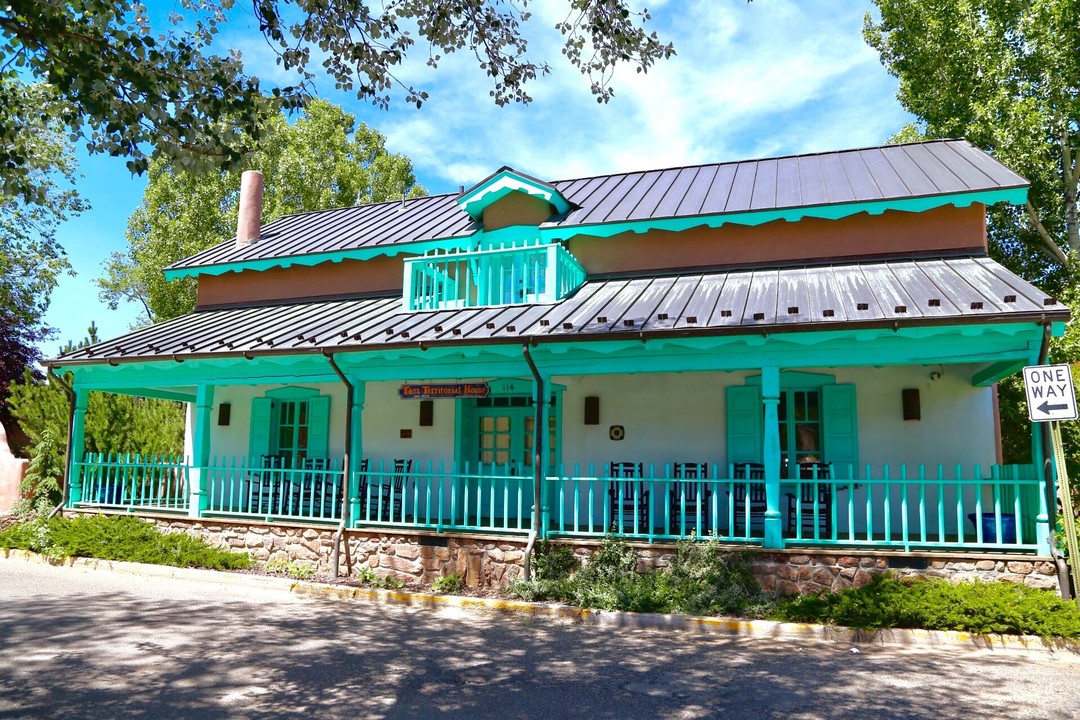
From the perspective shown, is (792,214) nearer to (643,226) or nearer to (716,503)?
(643,226)

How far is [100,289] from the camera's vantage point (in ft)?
107

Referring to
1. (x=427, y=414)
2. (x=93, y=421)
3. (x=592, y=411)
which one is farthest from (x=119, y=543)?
(x=592, y=411)

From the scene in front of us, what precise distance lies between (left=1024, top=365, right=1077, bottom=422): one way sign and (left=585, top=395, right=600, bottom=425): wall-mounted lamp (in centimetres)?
581

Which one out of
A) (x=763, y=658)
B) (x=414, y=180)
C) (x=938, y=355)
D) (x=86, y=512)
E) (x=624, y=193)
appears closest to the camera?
(x=763, y=658)

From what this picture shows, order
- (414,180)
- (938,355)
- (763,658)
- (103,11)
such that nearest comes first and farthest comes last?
(103,11) < (763,658) < (938,355) < (414,180)

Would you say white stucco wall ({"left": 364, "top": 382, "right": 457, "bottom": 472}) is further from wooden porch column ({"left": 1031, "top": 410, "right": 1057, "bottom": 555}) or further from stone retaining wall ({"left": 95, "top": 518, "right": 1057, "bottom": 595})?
wooden porch column ({"left": 1031, "top": 410, "right": 1057, "bottom": 555})

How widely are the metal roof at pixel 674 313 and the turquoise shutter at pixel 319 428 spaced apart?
1.58 meters

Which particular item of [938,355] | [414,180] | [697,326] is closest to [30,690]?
[697,326]

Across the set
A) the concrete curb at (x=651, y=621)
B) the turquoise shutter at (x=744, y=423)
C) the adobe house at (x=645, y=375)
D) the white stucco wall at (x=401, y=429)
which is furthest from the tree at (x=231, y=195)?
the turquoise shutter at (x=744, y=423)

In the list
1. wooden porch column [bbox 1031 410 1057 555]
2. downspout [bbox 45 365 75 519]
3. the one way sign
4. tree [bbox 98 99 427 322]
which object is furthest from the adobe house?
tree [bbox 98 99 427 322]

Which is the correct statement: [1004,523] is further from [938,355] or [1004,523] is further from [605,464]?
[605,464]

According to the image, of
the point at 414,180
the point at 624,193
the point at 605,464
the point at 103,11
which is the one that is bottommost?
the point at 605,464

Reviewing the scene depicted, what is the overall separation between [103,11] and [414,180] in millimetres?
27379

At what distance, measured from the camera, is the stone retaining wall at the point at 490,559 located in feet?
26.5
